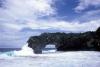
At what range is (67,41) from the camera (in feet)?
218

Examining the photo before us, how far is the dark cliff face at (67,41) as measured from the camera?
61.0 metres

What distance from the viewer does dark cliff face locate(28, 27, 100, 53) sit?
6096cm

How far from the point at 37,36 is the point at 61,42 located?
26.2 feet

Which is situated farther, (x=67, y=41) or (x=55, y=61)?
(x=67, y=41)

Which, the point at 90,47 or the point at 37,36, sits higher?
the point at 37,36

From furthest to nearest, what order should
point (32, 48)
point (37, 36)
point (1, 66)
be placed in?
point (37, 36) < point (32, 48) < point (1, 66)

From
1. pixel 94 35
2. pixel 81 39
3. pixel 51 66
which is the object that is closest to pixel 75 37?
pixel 81 39

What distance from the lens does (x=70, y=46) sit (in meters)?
66.8

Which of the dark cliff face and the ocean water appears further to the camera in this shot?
the dark cliff face

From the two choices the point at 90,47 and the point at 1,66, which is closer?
the point at 1,66

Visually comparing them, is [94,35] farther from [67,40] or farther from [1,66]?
[1,66]

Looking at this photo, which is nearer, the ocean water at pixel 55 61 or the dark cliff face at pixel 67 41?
the ocean water at pixel 55 61

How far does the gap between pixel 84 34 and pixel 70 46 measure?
17.7 feet

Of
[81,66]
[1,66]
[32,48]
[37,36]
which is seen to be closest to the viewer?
[81,66]
